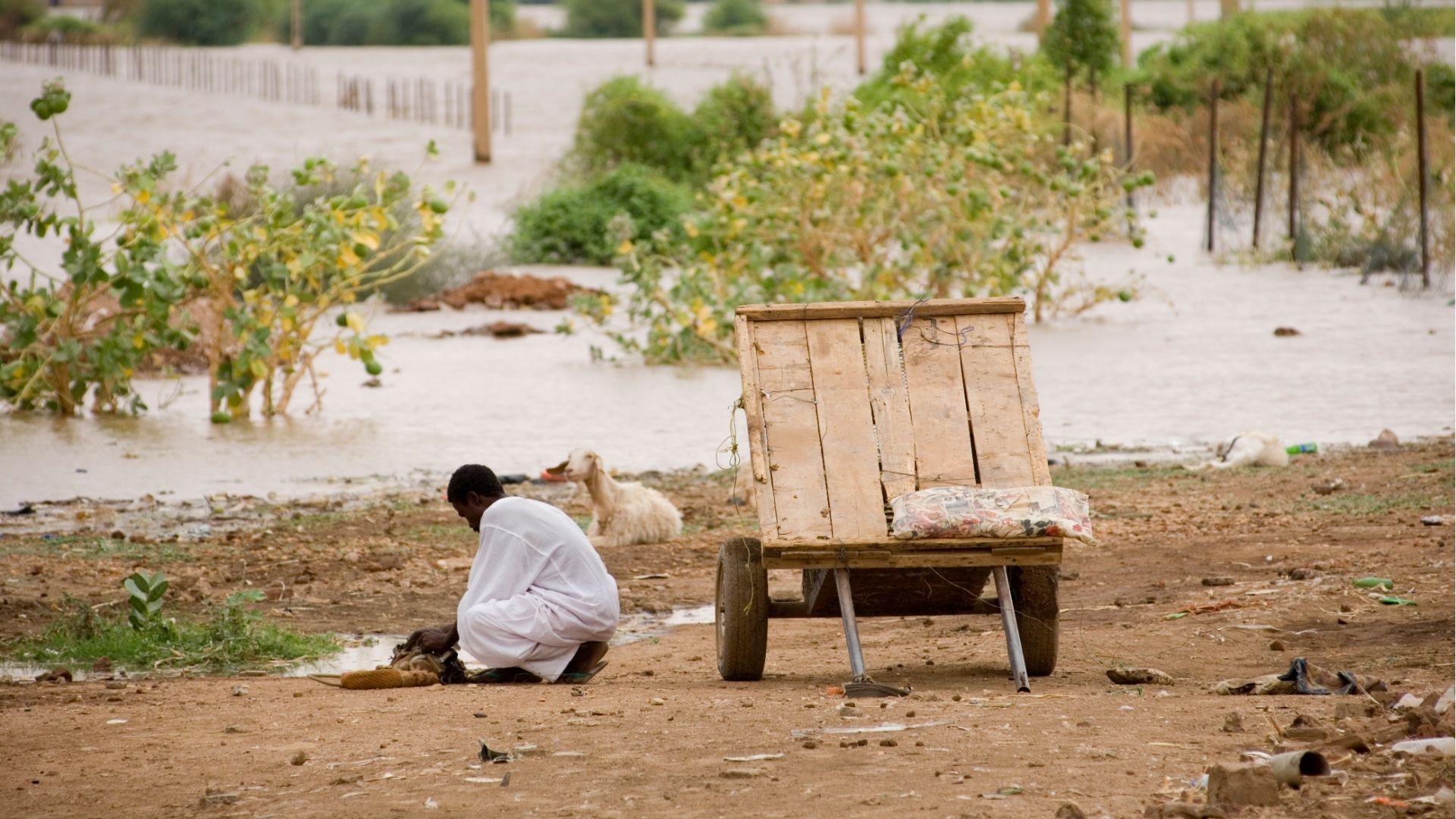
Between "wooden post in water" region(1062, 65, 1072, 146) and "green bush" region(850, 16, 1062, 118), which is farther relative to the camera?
"green bush" region(850, 16, 1062, 118)

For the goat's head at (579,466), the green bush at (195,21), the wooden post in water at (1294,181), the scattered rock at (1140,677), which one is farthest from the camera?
the green bush at (195,21)

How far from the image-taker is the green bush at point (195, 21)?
49.5 m

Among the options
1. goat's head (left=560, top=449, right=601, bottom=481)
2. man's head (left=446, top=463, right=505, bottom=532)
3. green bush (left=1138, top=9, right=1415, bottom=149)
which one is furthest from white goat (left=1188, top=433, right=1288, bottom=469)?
green bush (left=1138, top=9, right=1415, bottom=149)

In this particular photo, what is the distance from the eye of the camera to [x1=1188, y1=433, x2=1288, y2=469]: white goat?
10367mm

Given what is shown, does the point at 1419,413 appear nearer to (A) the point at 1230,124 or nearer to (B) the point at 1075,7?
(B) the point at 1075,7

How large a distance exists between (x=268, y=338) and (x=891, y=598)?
24.4ft

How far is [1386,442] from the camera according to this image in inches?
432

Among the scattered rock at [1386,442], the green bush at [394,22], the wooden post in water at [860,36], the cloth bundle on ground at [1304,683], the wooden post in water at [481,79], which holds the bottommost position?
the scattered rock at [1386,442]

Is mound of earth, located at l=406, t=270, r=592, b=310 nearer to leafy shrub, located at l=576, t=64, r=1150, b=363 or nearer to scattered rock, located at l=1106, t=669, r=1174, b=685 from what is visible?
leafy shrub, located at l=576, t=64, r=1150, b=363

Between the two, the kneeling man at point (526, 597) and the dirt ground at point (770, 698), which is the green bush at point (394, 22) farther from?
the kneeling man at point (526, 597)

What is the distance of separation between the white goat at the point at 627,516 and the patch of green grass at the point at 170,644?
227cm

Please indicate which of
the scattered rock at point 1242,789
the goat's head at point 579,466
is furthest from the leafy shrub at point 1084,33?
the scattered rock at point 1242,789

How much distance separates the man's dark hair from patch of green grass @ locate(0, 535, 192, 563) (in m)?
2.79

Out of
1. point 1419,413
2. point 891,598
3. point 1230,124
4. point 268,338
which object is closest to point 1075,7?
point 1230,124
